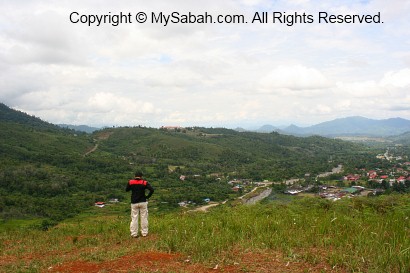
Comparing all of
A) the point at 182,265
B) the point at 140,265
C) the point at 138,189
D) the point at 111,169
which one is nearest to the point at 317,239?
the point at 182,265

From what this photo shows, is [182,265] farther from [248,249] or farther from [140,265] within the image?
[248,249]

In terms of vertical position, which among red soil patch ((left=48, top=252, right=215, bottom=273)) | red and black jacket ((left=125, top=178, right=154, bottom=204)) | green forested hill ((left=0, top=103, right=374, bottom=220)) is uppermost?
red and black jacket ((left=125, top=178, right=154, bottom=204))

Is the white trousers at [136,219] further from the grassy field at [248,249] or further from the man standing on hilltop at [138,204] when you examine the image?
the grassy field at [248,249]

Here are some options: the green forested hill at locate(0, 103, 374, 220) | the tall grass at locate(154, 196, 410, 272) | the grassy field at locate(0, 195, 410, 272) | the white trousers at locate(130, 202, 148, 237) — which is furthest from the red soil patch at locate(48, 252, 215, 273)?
the green forested hill at locate(0, 103, 374, 220)

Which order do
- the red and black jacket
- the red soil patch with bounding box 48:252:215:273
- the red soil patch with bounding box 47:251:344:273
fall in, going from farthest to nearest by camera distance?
1. the red and black jacket
2. the red soil patch with bounding box 48:252:215:273
3. the red soil patch with bounding box 47:251:344:273

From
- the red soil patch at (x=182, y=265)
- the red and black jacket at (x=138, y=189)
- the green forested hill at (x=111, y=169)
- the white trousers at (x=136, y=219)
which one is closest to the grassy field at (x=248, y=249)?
the red soil patch at (x=182, y=265)

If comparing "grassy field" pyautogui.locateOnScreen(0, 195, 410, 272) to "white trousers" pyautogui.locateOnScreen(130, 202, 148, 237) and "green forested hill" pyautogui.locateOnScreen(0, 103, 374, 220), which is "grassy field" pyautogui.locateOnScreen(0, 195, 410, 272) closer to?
"white trousers" pyautogui.locateOnScreen(130, 202, 148, 237)

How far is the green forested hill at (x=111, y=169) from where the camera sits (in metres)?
67.5

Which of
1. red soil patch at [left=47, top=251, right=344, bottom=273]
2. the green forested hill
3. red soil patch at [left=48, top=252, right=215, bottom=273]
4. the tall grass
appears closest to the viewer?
the tall grass

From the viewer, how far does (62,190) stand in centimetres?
7550

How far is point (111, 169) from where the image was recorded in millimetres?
101250

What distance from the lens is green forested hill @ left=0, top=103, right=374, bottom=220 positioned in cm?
6750

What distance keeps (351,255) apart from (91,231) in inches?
371

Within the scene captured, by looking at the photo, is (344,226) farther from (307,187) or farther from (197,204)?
(307,187)
